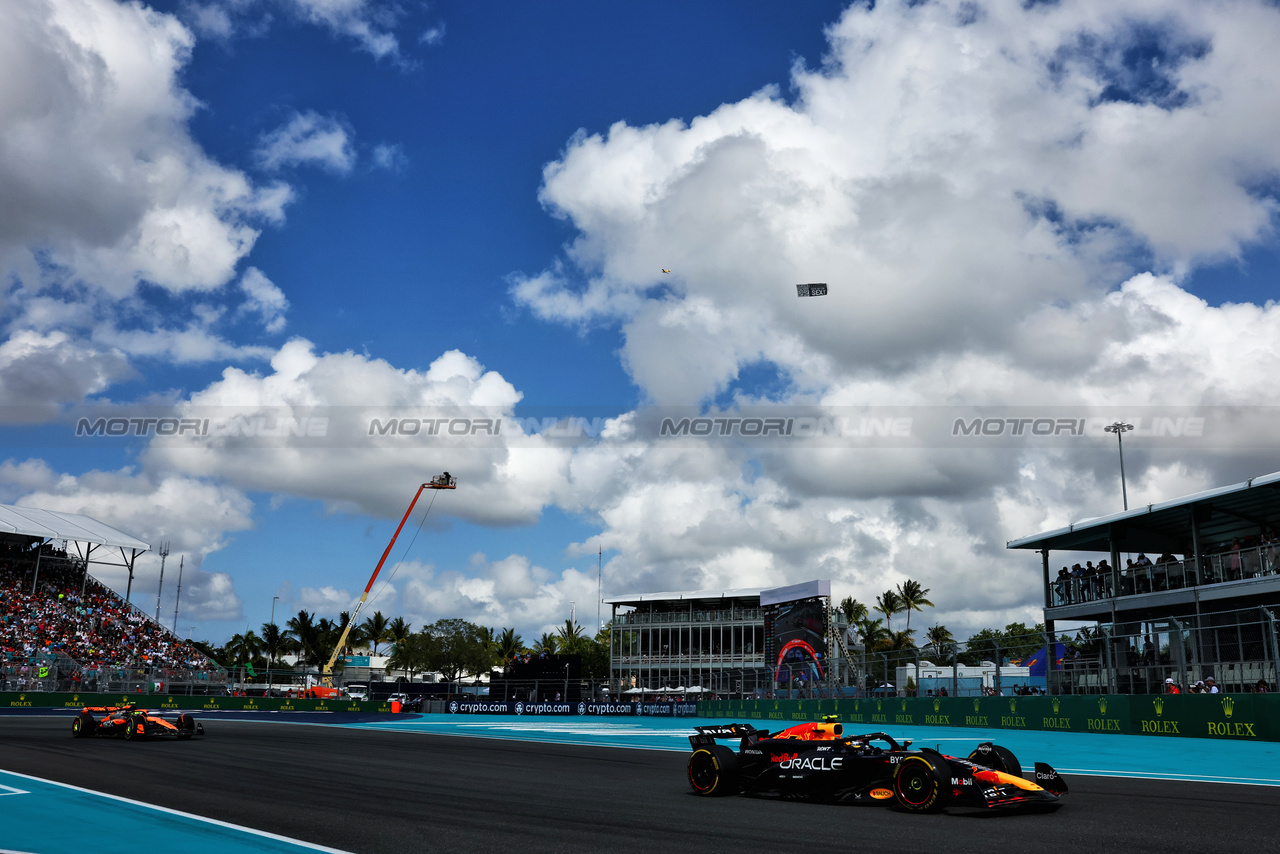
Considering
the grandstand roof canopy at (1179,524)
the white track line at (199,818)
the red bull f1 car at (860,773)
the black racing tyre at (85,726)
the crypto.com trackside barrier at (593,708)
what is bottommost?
the crypto.com trackside barrier at (593,708)

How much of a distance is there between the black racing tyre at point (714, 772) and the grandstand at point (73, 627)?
3821 centimetres

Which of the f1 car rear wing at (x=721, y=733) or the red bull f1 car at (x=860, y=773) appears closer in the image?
the red bull f1 car at (x=860, y=773)

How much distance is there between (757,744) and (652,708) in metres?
33.1

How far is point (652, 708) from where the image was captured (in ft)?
139

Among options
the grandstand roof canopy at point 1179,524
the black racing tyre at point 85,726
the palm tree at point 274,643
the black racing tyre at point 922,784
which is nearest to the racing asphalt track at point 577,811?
the black racing tyre at point 922,784

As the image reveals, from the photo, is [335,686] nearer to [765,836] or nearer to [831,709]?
[831,709]

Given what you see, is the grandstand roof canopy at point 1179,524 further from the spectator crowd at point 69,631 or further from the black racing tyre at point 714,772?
the spectator crowd at point 69,631

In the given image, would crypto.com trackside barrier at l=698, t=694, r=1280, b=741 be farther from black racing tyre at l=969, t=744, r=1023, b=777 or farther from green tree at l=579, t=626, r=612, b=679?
green tree at l=579, t=626, r=612, b=679

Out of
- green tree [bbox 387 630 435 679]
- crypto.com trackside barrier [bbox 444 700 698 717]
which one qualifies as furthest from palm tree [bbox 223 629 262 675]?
crypto.com trackside barrier [bbox 444 700 698 717]

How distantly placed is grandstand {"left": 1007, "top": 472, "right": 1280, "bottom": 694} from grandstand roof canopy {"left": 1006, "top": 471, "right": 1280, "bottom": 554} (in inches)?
1.4

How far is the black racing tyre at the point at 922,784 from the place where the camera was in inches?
336

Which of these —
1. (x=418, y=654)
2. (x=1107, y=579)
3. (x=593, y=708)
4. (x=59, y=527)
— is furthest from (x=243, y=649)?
(x=1107, y=579)

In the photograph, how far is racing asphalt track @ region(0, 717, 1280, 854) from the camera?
7062 millimetres

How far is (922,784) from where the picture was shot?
8688 mm
